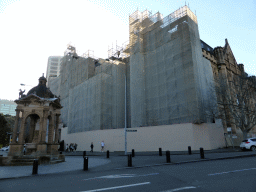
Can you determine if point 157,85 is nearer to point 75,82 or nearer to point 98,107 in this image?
point 98,107

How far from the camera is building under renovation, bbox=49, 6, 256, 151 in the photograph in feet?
76.9

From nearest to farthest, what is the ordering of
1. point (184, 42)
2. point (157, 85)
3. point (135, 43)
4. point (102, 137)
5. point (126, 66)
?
1. point (184, 42)
2. point (157, 85)
3. point (102, 137)
4. point (135, 43)
5. point (126, 66)

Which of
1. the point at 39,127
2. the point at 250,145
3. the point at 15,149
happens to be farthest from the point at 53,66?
the point at 250,145

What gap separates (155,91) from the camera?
2758 cm

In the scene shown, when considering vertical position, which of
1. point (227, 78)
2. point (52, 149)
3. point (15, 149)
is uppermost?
point (227, 78)

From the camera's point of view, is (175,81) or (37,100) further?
(175,81)

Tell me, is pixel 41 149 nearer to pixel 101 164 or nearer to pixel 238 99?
pixel 101 164

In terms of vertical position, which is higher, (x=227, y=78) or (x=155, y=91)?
(x=227, y=78)

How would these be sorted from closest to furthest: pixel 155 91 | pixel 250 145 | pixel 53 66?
pixel 250 145
pixel 155 91
pixel 53 66

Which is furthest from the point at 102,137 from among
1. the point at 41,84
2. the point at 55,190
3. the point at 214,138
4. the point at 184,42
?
the point at 55,190

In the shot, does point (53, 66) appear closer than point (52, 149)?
No

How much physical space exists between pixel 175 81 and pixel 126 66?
14911 millimetres

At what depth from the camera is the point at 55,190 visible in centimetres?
555

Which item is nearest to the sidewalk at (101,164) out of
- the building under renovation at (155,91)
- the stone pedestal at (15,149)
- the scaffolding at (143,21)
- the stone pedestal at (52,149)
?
the stone pedestal at (52,149)
